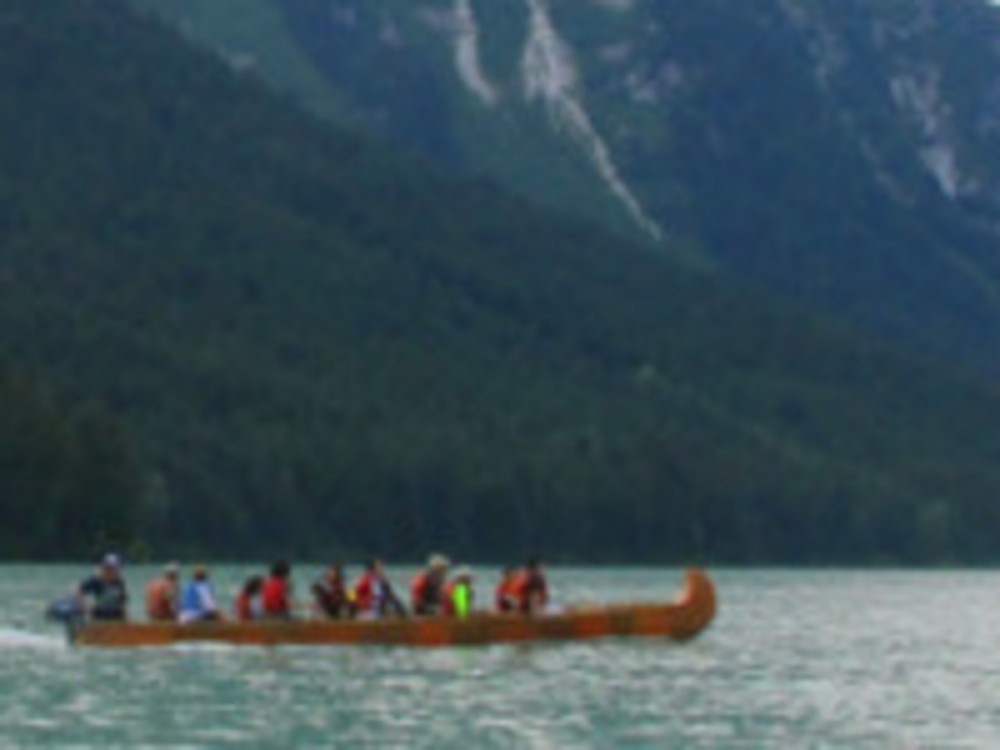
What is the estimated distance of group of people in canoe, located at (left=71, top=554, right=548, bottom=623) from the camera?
76.6 meters

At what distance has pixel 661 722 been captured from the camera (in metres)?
60.2

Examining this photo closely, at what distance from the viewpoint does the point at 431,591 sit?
262ft

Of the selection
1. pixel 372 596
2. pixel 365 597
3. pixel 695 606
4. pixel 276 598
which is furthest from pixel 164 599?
pixel 695 606

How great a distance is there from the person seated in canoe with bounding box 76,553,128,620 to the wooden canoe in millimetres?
932

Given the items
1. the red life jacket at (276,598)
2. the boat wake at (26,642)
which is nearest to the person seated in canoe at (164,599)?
the red life jacket at (276,598)

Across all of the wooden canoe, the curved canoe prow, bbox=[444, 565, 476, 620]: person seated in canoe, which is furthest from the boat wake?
the curved canoe prow

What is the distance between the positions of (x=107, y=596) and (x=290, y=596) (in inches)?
189

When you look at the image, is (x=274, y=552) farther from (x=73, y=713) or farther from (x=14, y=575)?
(x=73, y=713)

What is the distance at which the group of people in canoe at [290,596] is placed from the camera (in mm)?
76562

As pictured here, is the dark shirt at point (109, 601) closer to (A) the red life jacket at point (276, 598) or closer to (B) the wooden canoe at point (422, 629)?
(B) the wooden canoe at point (422, 629)

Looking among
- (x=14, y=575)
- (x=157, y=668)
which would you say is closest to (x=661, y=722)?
(x=157, y=668)

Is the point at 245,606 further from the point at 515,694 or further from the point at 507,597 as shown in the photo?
the point at 515,694

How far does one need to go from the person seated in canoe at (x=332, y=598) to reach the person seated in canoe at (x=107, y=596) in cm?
492

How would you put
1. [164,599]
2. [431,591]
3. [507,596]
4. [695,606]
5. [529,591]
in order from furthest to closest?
[695,606]
[529,591]
[507,596]
[431,591]
[164,599]
